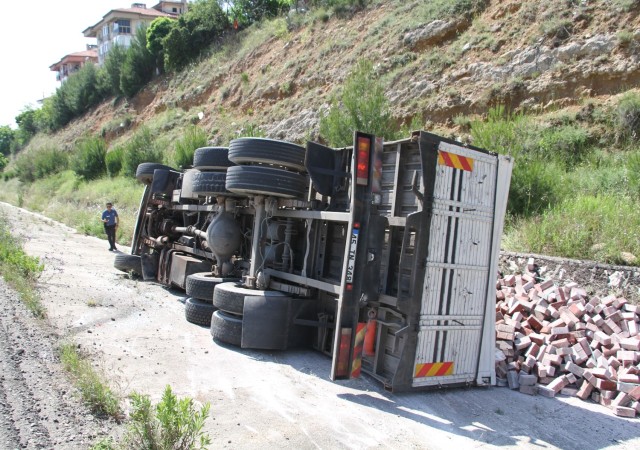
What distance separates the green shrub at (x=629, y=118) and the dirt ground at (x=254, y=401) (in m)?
8.72

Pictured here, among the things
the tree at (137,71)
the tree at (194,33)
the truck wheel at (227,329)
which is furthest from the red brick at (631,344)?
the tree at (137,71)

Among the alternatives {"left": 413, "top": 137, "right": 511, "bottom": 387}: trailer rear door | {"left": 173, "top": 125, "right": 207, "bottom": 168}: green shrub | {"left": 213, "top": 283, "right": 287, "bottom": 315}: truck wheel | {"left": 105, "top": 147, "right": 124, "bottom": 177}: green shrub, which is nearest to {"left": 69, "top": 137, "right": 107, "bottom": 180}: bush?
{"left": 105, "top": 147, "right": 124, "bottom": 177}: green shrub

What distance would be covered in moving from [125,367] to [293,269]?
96.9 inches

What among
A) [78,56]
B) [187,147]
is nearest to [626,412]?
[187,147]

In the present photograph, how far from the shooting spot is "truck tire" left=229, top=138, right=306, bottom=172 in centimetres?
677

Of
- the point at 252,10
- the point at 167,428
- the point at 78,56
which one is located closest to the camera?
the point at 167,428

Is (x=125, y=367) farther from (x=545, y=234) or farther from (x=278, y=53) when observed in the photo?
(x=278, y=53)

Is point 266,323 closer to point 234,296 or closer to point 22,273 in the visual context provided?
point 234,296

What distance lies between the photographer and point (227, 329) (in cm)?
659

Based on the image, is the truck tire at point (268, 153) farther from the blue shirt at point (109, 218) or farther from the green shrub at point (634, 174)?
the blue shirt at point (109, 218)

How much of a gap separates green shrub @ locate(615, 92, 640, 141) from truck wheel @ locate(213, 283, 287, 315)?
31.7 ft

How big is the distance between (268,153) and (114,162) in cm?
3133

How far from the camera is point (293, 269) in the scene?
7.19m

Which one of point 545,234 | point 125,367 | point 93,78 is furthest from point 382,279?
point 93,78
